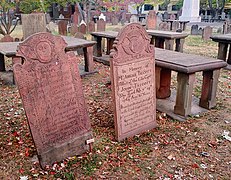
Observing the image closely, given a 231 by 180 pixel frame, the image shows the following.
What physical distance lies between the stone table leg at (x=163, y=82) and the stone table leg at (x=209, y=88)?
2.16 feet

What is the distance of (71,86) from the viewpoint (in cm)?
301

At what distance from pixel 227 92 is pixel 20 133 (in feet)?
13.3

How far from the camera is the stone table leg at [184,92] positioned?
385 centimetres

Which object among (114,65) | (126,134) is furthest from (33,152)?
(114,65)

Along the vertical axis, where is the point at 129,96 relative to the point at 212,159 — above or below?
above

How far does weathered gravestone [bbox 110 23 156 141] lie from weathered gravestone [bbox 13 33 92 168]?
1.51ft

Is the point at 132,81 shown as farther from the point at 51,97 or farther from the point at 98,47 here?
the point at 98,47

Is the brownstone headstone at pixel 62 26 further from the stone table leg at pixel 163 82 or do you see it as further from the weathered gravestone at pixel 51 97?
the weathered gravestone at pixel 51 97

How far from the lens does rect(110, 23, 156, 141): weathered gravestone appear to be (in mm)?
3162

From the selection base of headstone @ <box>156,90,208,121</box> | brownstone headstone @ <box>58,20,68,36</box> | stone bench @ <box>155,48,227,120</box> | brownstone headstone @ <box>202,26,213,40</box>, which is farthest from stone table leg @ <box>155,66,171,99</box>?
brownstone headstone @ <box>202,26,213,40</box>

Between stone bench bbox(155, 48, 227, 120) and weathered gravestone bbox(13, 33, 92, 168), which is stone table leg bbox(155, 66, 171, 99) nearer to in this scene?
stone bench bbox(155, 48, 227, 120)

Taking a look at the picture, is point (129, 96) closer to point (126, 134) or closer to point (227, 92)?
point (126, 134)

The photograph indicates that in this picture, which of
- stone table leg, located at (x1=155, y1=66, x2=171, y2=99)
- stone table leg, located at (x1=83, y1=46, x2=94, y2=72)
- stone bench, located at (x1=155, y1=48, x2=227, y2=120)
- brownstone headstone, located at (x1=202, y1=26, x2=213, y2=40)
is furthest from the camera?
brownstone headstone, located at (x1=202, y1=26, x2=213, y2=40)

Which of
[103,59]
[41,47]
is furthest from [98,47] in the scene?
[41,47]
